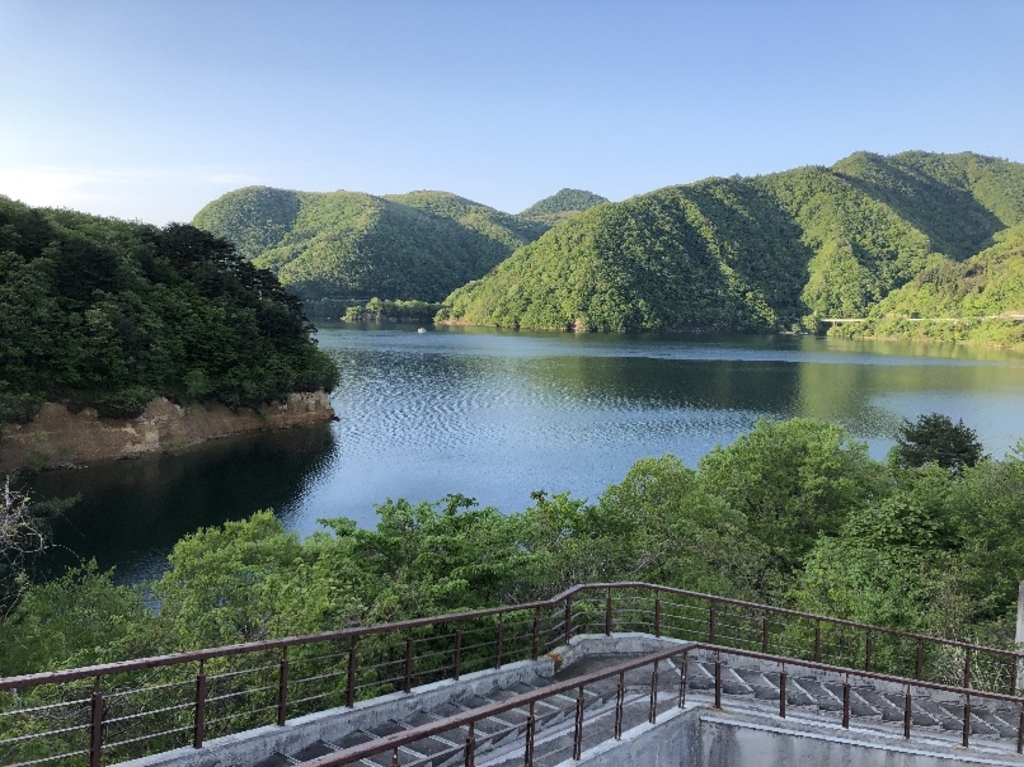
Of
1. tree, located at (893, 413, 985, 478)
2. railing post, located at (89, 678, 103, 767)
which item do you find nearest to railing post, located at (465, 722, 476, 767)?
railing post, located at (89, 678, 103, 767)

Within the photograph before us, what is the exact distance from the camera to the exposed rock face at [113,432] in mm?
36438

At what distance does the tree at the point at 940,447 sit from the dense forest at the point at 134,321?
125 feet

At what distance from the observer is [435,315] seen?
171 m

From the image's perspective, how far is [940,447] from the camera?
32.1 meters

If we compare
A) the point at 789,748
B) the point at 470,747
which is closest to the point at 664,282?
the point at 789,748

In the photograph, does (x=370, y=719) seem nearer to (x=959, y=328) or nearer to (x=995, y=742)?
(x=995, y=742)

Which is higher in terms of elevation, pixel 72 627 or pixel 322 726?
pixel 322 726

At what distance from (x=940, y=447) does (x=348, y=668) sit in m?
32.3

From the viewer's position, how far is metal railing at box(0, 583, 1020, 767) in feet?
22.2

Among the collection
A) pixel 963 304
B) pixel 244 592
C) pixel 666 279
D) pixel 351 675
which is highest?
pixel 666 279

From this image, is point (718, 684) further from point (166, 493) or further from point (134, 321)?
point (134, 321)

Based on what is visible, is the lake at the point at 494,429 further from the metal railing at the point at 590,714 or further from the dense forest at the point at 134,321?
the metal railing at the point at 590,714

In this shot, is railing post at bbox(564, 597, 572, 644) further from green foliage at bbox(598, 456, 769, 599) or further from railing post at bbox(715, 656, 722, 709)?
green foliage at bbox(598, 456, 769, 599)

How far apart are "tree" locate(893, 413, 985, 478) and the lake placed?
34.5 ft
